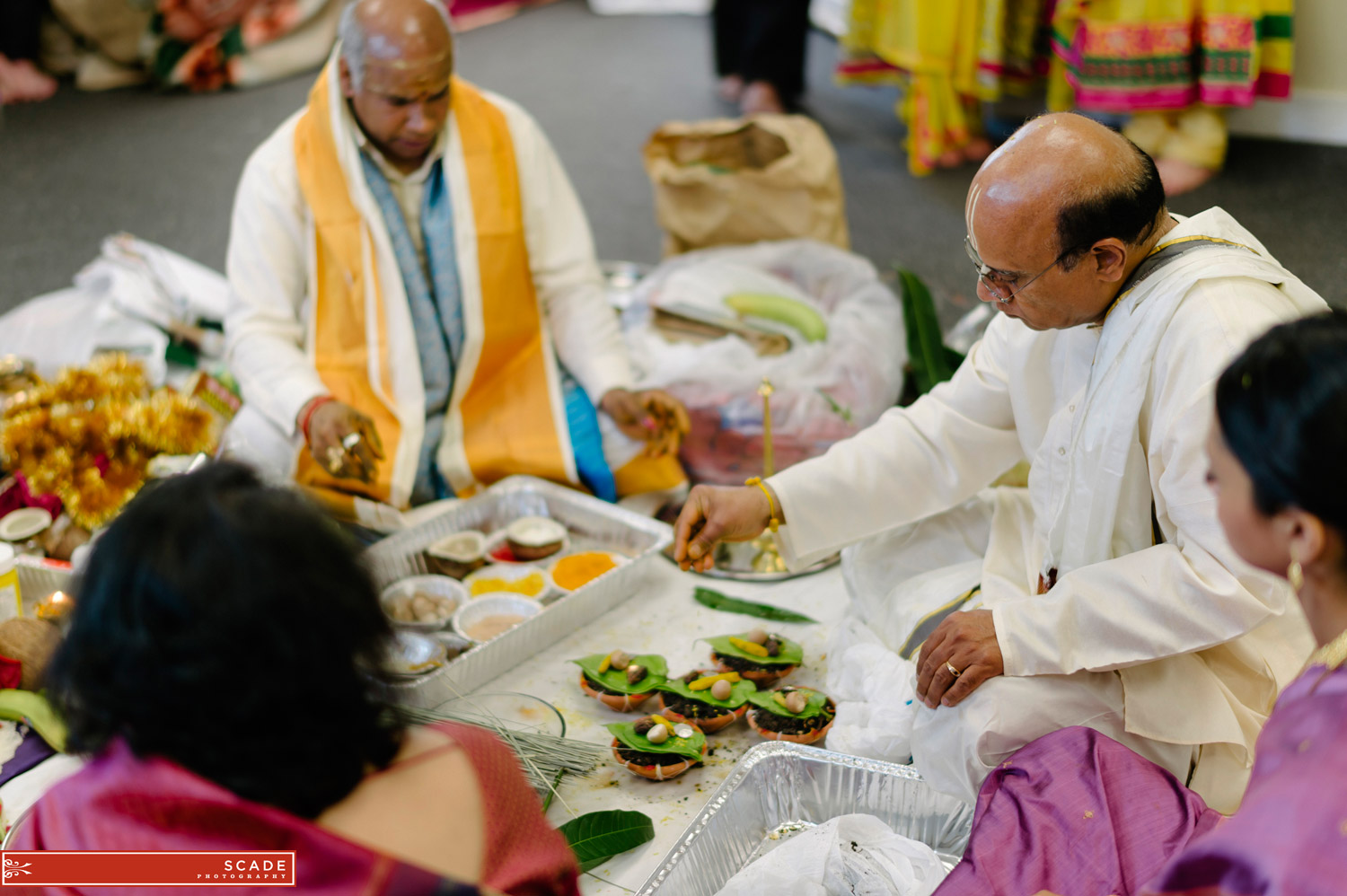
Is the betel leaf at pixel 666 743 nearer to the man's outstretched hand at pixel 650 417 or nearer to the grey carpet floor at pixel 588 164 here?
the man's outstretched hand at pixel 650 417

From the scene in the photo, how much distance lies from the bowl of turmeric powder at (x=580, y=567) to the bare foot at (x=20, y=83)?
496 cm

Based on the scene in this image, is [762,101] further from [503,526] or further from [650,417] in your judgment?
[503,526]

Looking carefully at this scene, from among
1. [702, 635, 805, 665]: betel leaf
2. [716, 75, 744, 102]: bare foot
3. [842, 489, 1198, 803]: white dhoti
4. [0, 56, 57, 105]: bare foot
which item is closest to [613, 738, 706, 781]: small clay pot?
[702, 635, 805, 665]: betel leaf

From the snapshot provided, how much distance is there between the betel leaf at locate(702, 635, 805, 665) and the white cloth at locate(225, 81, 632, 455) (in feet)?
2.50

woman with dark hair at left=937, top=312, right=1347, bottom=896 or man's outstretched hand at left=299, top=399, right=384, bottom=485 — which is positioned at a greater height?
woman with dark hair at left=937, top=312, right=1347, bottom=896

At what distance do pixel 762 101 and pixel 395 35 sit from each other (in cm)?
295

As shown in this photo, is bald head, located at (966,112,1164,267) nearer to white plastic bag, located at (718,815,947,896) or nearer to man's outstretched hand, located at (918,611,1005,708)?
man's outstretched hand, located at (918,611,1005,708)

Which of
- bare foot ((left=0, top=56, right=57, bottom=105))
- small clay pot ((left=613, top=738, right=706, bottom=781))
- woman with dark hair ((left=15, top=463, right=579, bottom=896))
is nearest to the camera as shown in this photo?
woman with dark hair ((left=15, top=463, right=579, bottom=896))

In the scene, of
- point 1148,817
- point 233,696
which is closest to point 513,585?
point 1148,817

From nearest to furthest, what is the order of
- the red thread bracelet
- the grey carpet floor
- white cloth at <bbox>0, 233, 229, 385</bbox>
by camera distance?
the red thread bracelet < white cloth at <bbox>0, 233, 229, 385</bbox> < the grey carpet floor

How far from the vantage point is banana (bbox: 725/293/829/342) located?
3055mm

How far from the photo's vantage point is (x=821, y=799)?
181 centimetres

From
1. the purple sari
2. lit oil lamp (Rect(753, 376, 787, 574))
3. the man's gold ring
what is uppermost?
the purple sari

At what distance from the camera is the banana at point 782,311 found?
10.0 feet
